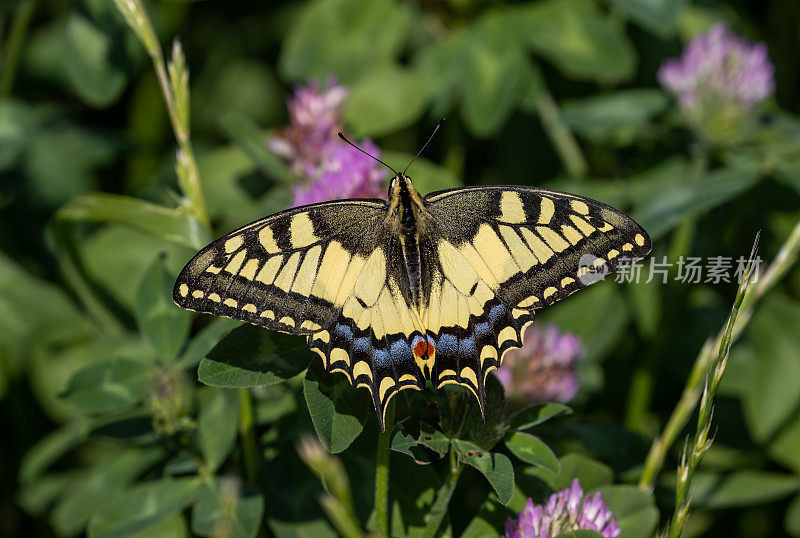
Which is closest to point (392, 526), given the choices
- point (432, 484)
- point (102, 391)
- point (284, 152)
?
point (432, 484)

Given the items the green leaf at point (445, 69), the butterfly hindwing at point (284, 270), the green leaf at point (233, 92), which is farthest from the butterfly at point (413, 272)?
the green leaf at point (233, 92)

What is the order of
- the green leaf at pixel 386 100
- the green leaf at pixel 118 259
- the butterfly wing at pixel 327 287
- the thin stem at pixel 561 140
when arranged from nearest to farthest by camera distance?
the butterfly wing at pixel 327 287 < the green leaf at pixel 118 259 < the green leaf at pixel 386 100 < the thin stem at pixel 561 140

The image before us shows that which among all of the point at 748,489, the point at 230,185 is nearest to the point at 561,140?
the point at 230,185

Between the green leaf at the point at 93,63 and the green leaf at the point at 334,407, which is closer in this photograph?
the green leaf at the point at 334,407

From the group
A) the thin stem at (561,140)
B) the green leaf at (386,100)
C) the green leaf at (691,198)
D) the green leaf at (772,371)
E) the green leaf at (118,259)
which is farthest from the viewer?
the thin stem at (561,140)

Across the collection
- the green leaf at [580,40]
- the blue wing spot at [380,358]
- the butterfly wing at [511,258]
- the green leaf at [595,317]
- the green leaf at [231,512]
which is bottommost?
the green leaf at [231,512]

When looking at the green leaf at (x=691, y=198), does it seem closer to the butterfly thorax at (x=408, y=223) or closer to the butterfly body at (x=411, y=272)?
the butterfly body at (x=411, y=272)

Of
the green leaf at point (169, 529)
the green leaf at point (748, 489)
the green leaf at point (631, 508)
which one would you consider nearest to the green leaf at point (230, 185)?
the green leaf at point (169, 529)

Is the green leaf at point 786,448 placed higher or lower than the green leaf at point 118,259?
lower

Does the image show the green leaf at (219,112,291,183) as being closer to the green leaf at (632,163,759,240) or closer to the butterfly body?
the butterfly body
